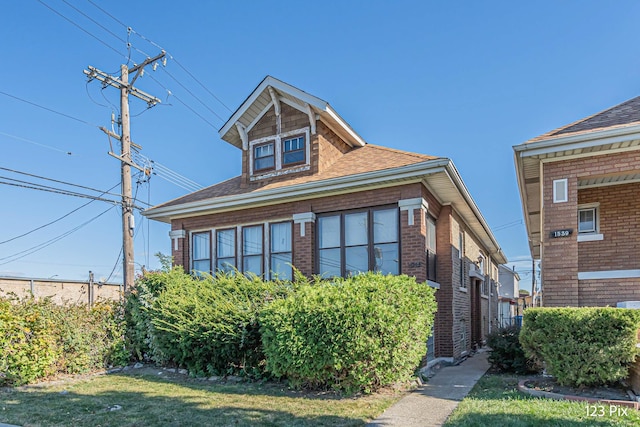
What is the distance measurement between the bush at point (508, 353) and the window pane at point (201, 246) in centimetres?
875

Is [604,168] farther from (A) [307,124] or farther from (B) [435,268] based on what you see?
(A) [307,124]

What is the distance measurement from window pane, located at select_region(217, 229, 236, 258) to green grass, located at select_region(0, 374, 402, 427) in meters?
5.31

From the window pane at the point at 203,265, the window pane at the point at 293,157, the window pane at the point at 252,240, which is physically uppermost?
the window pane at the point at 293,157

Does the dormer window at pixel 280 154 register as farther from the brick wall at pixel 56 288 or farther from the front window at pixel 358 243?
the brick wall at pixel 56 288

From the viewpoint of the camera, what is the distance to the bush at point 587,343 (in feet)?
20.8

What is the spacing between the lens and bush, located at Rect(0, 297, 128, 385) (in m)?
8.47

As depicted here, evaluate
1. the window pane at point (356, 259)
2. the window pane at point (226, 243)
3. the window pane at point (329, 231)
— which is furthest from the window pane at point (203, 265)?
the window pane at point (356, 259)

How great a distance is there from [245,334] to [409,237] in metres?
4.42

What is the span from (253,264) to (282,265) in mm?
1085

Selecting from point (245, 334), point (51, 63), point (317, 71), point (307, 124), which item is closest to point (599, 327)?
point (245, 334)

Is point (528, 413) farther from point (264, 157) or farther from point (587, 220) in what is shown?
point (264, 157)

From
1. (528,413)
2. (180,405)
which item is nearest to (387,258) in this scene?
(528,413)

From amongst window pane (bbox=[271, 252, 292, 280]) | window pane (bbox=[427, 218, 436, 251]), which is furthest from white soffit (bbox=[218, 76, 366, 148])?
window pane (bbox=[271, 252, 292, 280])

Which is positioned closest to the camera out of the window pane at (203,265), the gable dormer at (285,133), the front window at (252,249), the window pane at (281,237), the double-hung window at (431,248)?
the double-hung window at (431,248)
